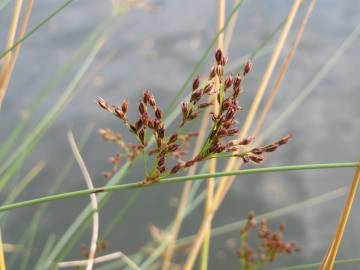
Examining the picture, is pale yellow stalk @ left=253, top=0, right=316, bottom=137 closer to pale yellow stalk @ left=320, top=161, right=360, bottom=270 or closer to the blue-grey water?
pale yellow stalk @ left=320, top=161, right=360, bottom=270

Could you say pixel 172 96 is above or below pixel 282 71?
above

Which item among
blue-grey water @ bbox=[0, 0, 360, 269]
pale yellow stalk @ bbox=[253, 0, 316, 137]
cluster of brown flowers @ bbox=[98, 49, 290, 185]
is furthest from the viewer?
blue-grey water @ bbox=[0, 0, 360, 269]

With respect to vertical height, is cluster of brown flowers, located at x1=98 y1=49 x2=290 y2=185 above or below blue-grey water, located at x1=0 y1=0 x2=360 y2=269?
below

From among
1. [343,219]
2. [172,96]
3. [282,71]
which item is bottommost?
[343,219]

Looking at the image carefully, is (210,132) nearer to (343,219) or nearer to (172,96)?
(343,219)

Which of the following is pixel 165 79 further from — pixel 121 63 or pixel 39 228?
pixel 39 228

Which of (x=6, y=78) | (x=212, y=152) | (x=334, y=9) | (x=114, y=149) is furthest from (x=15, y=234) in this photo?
(x=334, y=9)

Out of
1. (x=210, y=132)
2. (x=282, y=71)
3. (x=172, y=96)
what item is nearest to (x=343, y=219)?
(x=210, y=132)

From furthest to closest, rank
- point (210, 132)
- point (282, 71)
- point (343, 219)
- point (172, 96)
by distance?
point (172, 96)
point (282, 71)
point (343, 219)
point (210, 132)

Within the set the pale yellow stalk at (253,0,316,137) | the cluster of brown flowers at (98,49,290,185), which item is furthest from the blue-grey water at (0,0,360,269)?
the cluster of brown flowers at (98,49,290,185)
